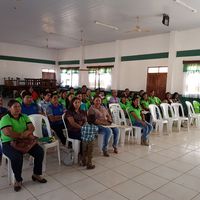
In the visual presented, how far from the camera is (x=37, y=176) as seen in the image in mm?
2543

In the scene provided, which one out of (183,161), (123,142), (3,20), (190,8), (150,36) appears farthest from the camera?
(150,36)

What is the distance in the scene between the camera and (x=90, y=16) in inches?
248

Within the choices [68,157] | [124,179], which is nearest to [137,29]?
[68,157]

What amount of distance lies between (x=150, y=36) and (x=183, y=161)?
6.34 m

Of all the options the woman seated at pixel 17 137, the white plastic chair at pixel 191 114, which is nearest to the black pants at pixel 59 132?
the woman seated at pixel 17 137

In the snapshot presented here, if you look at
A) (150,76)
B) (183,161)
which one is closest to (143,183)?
(183,161)

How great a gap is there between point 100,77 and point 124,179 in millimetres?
8390

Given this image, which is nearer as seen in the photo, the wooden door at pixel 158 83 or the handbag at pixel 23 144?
the handbag at pixel 23 144

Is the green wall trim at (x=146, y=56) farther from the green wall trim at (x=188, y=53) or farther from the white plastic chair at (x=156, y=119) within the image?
the white plastic chair at (x=156, y=119)

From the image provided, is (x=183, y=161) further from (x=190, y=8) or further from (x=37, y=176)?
(x=190, y=8)

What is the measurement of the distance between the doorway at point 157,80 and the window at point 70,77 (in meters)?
4.92

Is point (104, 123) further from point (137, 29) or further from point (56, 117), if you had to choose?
point (137, 29)

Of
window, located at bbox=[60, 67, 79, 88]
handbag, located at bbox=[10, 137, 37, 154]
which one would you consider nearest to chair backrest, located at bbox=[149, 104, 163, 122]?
handbag, located at bbox=[10, 137, 37, 154]

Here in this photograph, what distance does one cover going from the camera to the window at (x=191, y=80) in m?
7.19
